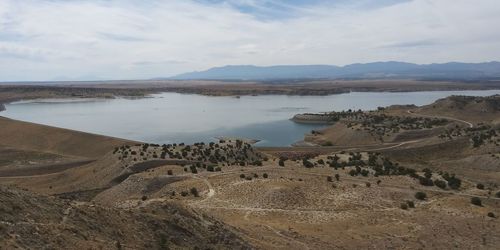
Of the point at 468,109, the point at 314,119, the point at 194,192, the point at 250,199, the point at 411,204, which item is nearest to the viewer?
the point at 411,204

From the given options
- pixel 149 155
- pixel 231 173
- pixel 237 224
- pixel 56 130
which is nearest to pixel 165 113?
pixel 56 130

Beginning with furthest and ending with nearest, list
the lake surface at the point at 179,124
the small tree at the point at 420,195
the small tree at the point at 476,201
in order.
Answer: the lake surface at the point at 179,124, the small tree at the point at 420,195, the small tree at the point at 476,201

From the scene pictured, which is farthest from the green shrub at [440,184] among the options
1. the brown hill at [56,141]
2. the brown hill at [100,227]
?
the brown hill at [56,141]

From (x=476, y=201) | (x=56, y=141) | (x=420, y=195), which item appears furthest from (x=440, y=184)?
(x=56, y=141)

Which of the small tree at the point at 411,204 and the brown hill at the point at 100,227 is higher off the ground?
the brown hill at the point at 100,227

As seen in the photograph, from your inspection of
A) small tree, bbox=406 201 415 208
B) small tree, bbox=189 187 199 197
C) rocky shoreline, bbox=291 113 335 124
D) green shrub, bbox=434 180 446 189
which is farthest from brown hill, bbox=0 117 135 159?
rocky shoreline, bbox=291 113 335 124

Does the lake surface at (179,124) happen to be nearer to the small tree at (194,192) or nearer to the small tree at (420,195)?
the small tree at (194,192)

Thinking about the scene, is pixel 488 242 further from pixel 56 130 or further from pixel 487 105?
pixel 487 105

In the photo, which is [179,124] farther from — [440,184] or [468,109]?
[440,184]
